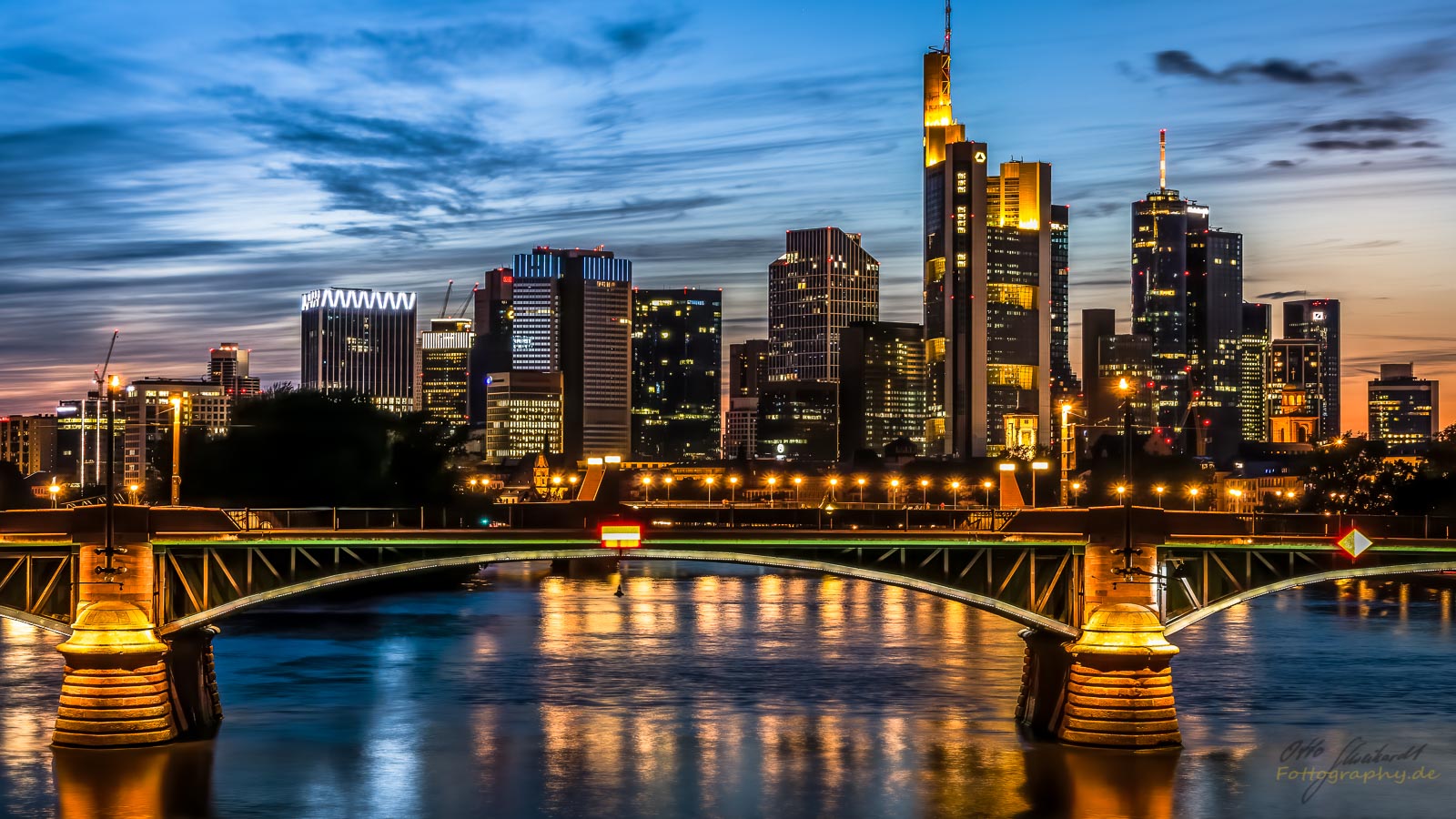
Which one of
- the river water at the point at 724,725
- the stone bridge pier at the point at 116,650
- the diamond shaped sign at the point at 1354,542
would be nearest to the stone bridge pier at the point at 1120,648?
the river water at the point at 724,725

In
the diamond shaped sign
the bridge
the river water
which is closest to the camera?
the river water

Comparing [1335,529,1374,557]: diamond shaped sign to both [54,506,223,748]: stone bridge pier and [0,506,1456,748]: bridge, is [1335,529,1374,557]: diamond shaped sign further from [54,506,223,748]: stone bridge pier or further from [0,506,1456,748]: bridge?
[54,506,223,748]: stone bridge pier

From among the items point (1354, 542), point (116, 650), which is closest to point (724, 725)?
point (116, 650)

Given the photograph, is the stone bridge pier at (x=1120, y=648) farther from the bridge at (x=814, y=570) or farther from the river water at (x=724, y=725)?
the river water at (x=724, y=725)

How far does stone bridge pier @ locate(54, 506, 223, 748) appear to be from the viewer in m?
60.6

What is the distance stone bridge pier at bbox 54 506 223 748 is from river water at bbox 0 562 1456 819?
1.15 meters

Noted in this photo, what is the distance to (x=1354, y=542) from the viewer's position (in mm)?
62875

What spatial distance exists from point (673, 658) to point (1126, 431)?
1248 inches

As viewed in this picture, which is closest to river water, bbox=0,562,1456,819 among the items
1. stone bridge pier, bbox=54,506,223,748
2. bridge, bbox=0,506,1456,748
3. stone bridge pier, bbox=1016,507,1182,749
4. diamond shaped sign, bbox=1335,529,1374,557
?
stone bridge pier, bbox=1016,507,1182,749

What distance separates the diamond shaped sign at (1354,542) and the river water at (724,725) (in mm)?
7115

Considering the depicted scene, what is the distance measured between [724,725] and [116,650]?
21894 millimetres

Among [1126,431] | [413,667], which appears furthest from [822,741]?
[413,667]

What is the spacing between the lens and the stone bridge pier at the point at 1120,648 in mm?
60688

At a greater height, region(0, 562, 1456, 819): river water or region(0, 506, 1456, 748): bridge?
region(0, 506, 1456, 748): bridge
